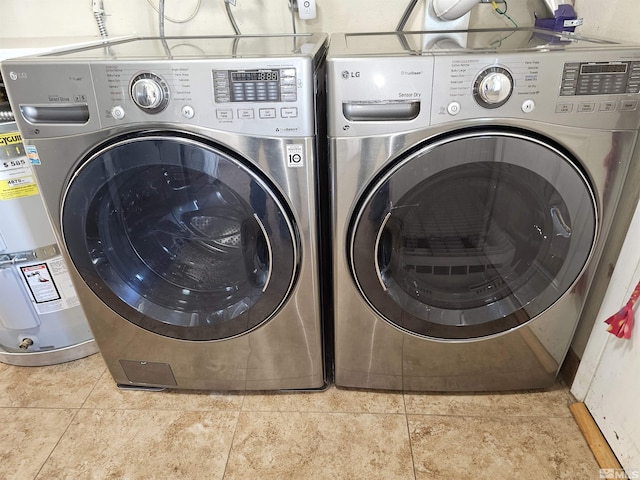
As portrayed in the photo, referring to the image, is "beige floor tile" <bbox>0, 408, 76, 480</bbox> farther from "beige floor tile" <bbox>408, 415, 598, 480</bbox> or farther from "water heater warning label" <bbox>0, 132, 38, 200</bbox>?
"beige floor tile" <bbox>408, 415, 598, 480</bbox>

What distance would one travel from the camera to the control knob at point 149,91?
904 mm

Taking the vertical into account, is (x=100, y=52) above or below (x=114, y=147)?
above

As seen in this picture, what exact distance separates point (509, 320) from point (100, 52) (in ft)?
3.84

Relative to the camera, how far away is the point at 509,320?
1.14 m

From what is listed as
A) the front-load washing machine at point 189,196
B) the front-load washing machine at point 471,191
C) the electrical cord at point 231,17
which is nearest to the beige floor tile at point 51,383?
the front-load washing machine at point 189,196

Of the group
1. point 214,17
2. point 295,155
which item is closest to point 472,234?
point 295,155

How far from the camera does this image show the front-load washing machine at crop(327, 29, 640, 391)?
89cm

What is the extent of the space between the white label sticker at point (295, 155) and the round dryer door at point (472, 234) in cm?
16

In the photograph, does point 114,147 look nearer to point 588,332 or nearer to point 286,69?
point 286,69

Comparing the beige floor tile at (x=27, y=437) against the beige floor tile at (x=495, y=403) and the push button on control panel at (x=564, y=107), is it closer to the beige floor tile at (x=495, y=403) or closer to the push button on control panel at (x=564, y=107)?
the beige floor tile at (x=495, y=403)

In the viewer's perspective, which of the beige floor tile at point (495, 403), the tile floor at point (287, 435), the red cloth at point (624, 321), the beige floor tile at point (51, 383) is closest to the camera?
the red cloth at point (624, 321)

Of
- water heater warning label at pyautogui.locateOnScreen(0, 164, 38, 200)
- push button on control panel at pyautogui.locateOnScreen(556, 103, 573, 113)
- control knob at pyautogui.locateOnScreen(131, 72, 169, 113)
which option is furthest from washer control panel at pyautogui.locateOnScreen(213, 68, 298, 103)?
water heater warning label at pyautogui.locateOnScreen(0, 164, 38, 200)

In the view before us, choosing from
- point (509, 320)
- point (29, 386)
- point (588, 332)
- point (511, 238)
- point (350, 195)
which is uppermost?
point (350, 195)

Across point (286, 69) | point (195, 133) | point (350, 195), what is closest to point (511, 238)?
point (350, 195)
